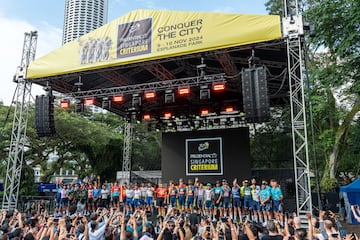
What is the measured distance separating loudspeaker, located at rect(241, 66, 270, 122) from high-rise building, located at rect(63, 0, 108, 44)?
34.9 ft

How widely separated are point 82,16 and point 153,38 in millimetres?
10150

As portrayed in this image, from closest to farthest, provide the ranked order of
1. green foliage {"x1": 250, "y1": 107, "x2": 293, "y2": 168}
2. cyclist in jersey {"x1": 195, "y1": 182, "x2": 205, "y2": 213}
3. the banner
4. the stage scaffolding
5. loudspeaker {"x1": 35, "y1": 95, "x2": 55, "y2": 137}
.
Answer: the stage scaffolding
cyclist in jersey {"x1": 195, "y1": 182, "x2": 205, "y2": 213}
loudspeaker {"x1": 35, "y1": 95, "x2": 55, "y2": 137}
the banner
green foliage {"x1": 250, "y1": 107, "x2": 293, "y2": 168}

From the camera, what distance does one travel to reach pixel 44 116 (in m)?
10.5

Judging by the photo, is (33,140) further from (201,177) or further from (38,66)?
(201,177)

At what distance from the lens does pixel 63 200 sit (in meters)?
11.7

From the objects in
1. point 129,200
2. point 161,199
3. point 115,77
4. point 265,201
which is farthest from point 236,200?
point 115,77

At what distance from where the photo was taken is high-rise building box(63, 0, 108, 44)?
16.0 meters

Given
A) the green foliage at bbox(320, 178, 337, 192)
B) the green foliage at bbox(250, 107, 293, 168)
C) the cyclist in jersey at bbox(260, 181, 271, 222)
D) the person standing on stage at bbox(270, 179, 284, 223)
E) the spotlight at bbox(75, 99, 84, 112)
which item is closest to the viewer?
the person standing on stage at bbox(270, 179, 284, 223)

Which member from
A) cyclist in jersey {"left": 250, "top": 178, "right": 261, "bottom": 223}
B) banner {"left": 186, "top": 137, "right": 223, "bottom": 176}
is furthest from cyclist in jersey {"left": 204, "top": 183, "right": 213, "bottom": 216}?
banner {"left": 186, "top": 137, "right": 223, "bottom": 176}

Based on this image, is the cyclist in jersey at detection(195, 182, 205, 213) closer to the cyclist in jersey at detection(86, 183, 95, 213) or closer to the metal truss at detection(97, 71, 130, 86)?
the cyclist in jersey at detection(86, 183, 95, 213)

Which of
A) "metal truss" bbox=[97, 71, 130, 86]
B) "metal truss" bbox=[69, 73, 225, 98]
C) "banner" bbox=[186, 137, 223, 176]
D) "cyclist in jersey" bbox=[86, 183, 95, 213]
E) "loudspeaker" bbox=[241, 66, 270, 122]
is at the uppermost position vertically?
"metal truss" bbox=[97, 71, 130, 86]

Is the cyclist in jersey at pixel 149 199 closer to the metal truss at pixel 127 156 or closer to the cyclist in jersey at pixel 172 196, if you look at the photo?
the cyclist in jersey at pixel 172 196

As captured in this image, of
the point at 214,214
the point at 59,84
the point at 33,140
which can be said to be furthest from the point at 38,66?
the point at 214,214

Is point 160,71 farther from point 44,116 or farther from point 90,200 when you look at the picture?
point 90,200
